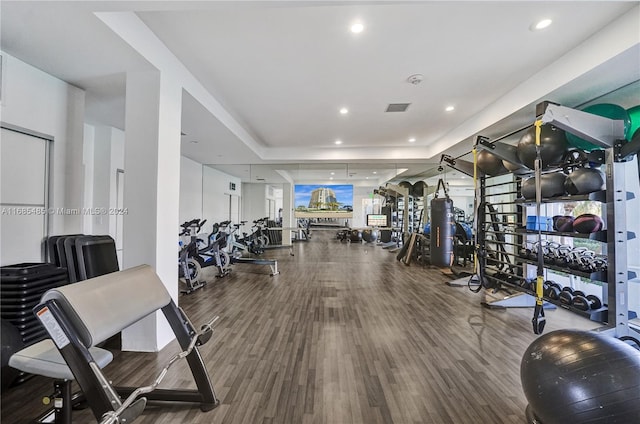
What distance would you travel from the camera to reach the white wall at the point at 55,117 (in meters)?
2.51

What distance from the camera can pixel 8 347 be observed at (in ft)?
6.66

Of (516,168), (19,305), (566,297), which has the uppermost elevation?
(516,168)

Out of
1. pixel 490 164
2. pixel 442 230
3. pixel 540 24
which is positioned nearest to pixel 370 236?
pixel 442 230

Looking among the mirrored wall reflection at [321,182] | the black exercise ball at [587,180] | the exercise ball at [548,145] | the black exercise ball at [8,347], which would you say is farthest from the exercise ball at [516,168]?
the black exercise ball at [8,347]

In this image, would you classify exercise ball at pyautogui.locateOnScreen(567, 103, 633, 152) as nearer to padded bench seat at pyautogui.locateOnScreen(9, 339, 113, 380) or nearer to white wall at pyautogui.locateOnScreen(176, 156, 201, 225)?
padded bench seat at pyautogui.locateOnScreen(9, 339, 113, 380)

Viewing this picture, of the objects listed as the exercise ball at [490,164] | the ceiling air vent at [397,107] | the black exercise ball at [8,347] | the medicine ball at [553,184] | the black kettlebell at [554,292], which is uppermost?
the ceiling air vent at [397,107]

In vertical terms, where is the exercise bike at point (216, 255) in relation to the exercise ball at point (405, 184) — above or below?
below

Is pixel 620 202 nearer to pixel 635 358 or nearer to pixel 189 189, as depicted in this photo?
pixel 635 358

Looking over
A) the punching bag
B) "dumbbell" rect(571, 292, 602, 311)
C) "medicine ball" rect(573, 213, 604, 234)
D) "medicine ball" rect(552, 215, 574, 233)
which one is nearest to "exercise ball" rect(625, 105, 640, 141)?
"medicine ball" rect(573, 213, 604, 234)

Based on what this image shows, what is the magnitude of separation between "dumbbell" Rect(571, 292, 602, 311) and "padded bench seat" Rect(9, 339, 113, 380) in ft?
12.9

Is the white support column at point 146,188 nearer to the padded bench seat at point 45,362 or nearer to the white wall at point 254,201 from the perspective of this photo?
the padded bench seat at point 45,362

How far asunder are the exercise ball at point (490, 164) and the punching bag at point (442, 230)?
176cm

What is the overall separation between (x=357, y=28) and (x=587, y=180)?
2642mm

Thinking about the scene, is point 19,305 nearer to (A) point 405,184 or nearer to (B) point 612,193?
(B) point 612,193
